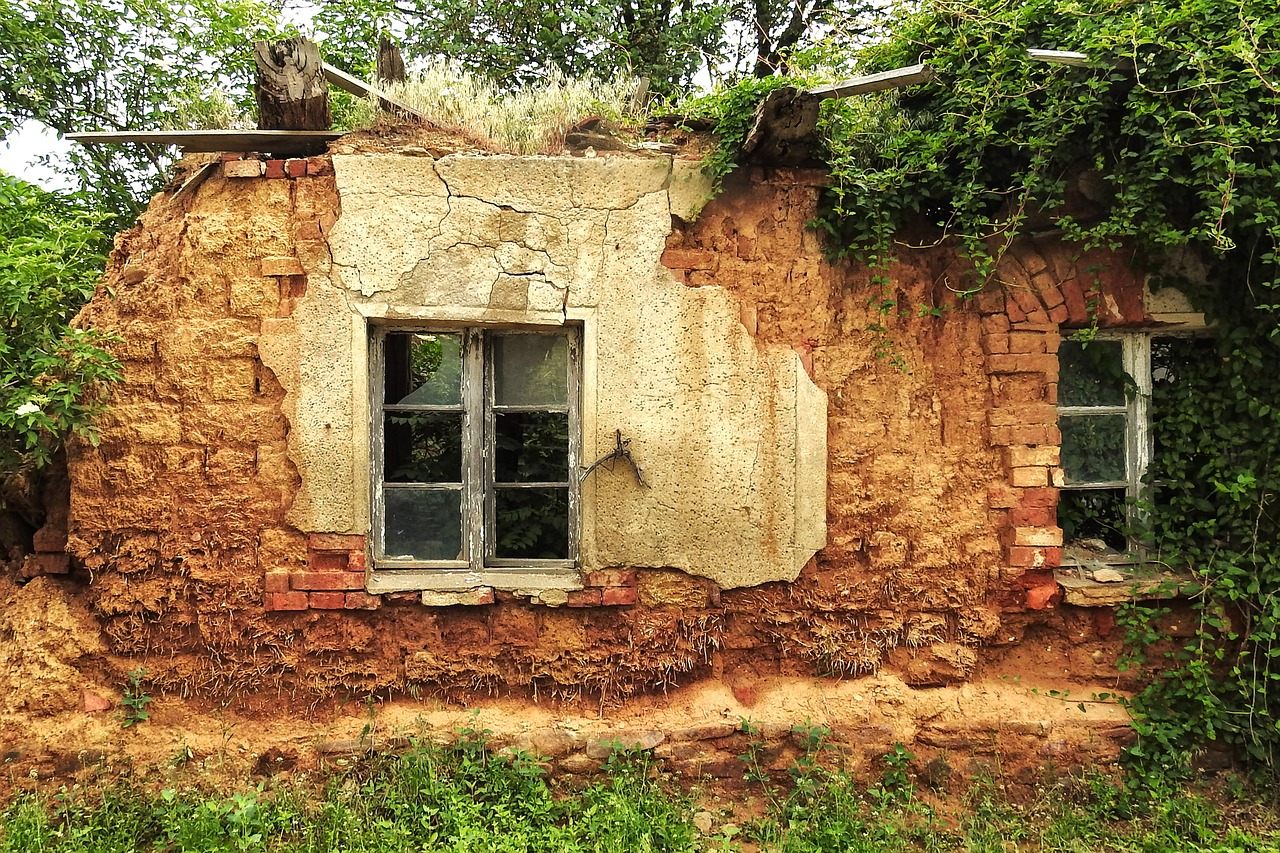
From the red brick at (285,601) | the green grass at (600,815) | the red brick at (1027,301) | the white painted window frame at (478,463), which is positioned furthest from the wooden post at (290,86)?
the red brick at (1027,301)

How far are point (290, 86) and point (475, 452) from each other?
1.73m

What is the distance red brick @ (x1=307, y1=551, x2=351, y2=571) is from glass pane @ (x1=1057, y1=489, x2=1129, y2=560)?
333 cm

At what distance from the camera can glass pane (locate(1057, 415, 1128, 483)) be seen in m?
3.50

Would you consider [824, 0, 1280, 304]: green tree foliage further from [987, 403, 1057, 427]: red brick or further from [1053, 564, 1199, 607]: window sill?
[1053, 564, 1199, 607]: window sill

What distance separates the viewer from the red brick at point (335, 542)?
3.13 meters

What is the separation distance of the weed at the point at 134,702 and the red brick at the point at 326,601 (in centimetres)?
76

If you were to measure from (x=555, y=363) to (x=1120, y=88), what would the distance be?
105 inches

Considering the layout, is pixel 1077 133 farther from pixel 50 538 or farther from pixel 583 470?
pixel 50 538

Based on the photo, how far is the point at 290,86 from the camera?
310 cm

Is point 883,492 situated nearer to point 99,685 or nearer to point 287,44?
point 287,44

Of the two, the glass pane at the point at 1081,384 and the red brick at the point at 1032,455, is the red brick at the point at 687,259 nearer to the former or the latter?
the red brick at the point at 1032,455

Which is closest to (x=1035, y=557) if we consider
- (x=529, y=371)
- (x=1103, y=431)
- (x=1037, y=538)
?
(x=1037, y=538)

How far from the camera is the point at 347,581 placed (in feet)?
10.3

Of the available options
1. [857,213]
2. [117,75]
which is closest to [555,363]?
[857,213]
